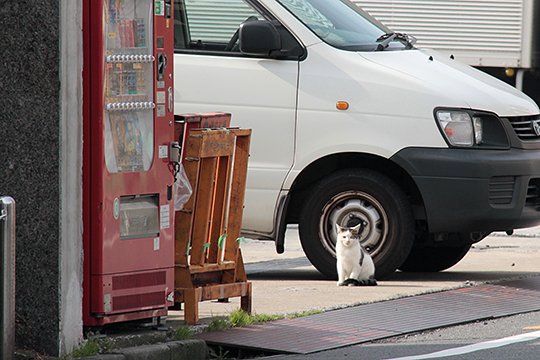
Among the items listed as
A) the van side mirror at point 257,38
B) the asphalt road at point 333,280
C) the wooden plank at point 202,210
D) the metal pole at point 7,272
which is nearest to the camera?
the metal pole at point 7,272

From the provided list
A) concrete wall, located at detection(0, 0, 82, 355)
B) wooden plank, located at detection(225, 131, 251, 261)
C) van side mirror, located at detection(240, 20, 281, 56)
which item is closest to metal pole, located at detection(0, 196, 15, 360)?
concrete wall, located at detection(0, 0, 82, 355)

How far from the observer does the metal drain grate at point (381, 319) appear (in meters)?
8.24

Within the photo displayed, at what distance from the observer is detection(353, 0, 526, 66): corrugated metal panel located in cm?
1855

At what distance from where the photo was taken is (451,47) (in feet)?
61.2

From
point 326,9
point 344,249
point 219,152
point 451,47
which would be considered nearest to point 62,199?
point 219,152

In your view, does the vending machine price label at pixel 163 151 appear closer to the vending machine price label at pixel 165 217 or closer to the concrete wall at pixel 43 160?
the vending machine price label at pixel 165 217

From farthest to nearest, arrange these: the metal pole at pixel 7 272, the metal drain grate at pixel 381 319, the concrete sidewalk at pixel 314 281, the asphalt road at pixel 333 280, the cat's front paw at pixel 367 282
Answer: the cat's front paw at pixel 367 282, the asphalt road at pixel 333 280, the metal drain grate at pixel 381 319, the concrete sidewalk at pixel 314 281, the metal pole at pixel 7 272

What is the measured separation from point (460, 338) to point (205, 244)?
1.60m

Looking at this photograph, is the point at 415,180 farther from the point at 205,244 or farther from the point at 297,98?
the point at 205,244

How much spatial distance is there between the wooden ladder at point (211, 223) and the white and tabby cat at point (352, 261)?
1.65 metres

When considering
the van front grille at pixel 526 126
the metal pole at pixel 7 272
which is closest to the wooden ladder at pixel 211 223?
the metal pole at pixel 7 272

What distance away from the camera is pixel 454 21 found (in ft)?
61.1

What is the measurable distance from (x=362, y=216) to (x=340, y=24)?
5.03 feet

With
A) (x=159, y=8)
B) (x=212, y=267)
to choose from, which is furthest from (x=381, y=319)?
(x=159, y=8)
